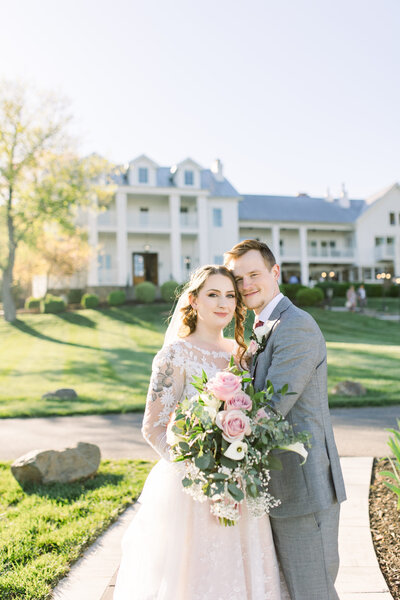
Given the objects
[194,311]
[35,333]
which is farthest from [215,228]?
[194,311]

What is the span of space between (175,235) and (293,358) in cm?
3094

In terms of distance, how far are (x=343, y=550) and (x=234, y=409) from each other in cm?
246

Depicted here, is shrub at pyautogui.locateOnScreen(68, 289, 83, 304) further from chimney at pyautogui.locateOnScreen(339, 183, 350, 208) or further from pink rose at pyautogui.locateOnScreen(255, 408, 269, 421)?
pink rose at pyautogui.locateOnScreen(255, 408, 269, 421)

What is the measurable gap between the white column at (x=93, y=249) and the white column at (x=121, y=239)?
144cm

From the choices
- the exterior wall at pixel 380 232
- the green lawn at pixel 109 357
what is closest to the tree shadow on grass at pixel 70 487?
the green lawn at pixel 109 357

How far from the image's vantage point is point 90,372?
14391 mm

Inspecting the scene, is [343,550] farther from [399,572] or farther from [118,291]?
[118,291]

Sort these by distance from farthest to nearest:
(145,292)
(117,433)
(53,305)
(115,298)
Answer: (145,292), (115,298), (53,305), (117,433)

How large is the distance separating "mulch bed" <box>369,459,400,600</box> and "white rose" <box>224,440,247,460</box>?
1990mm

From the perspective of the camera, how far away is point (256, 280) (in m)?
3.06

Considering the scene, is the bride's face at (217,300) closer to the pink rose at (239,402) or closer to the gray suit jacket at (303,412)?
the gray suit jacket at (303,412)

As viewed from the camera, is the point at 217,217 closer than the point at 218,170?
Yes

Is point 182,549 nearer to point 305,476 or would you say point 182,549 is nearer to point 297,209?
point 305,476

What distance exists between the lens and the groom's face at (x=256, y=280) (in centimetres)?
306
